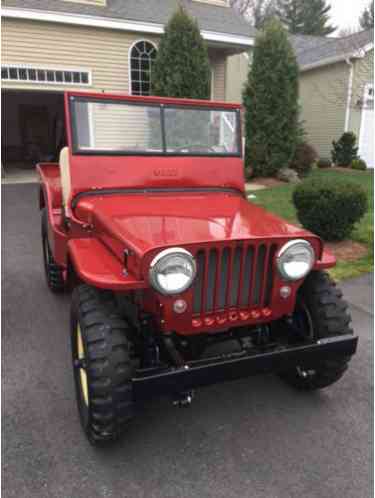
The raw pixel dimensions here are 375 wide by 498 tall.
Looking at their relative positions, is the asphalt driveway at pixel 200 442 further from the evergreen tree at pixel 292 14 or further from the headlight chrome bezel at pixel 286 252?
the evergreen tree at pixel 292 14

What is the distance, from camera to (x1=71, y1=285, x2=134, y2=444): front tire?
6.61 ft

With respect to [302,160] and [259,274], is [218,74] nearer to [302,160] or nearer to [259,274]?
[302,160]

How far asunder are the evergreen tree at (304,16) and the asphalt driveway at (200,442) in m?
38.6

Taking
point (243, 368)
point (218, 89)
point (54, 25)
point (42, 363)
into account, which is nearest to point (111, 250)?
point (243, 368)

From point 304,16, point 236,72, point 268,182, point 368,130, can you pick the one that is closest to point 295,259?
point 268,182

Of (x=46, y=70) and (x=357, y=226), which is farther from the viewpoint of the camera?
(x=46, y=70)

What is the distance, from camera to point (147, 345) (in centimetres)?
227

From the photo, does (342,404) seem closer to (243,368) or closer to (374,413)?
(374,413)

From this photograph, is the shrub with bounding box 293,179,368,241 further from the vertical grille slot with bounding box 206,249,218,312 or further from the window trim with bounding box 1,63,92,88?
the window trim with bounding box 1,63,92,88

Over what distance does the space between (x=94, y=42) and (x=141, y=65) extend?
4.73ft

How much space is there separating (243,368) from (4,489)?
1340 millimetres

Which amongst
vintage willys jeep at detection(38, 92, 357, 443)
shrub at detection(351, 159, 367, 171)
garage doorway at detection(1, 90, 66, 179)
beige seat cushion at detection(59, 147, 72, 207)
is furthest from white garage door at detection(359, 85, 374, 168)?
beige seat cushion at detection(59, 147, 72, 207)

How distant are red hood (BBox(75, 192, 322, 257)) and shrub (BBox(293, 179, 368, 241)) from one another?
250 centimetres

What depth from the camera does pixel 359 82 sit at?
48.1 ft
